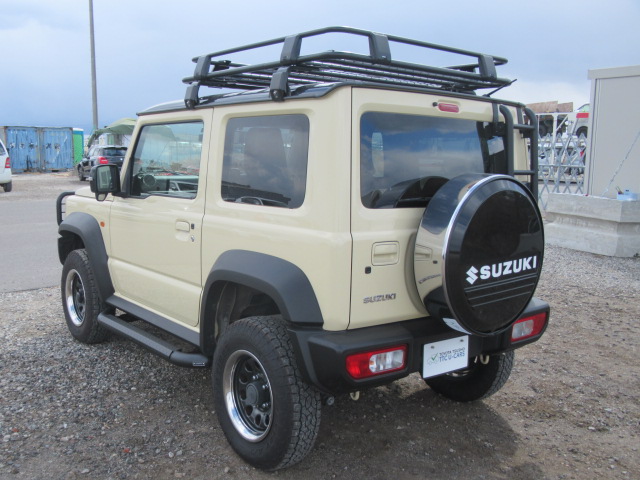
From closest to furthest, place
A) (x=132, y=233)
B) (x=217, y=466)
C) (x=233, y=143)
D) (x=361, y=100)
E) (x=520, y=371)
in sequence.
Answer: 1. (x=361, y=100)
2. (x=217, y=466)
3. (x=233, y=143)
4. (x=132, y=233)
5. (x=520, y=371)

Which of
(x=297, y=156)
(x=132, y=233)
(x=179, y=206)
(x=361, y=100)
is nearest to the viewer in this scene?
(x=361, y=100)

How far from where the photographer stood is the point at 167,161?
395 cm

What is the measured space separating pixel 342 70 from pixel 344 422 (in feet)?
6.95

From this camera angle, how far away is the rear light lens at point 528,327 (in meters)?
3.31

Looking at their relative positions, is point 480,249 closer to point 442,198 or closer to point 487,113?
point 442,198

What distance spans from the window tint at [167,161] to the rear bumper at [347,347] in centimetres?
135

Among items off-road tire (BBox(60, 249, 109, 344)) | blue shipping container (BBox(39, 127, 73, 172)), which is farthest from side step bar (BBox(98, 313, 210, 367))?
blue shipping container (BBox(39, 127, 73, 172))

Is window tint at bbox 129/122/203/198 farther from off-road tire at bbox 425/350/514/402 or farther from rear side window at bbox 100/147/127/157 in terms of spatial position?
rear side window at bbox 100/147/127/157

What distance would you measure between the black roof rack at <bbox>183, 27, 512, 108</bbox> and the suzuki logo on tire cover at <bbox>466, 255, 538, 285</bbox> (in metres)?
0.99

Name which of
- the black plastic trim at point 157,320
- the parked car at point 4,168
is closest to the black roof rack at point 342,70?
the black plastic trim at point 157,320

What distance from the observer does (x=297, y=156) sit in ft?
9.59

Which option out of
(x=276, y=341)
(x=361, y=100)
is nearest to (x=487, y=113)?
(x=361, y=100)

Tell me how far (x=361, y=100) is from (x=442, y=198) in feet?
2.00

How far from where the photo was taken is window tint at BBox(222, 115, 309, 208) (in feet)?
9.55
